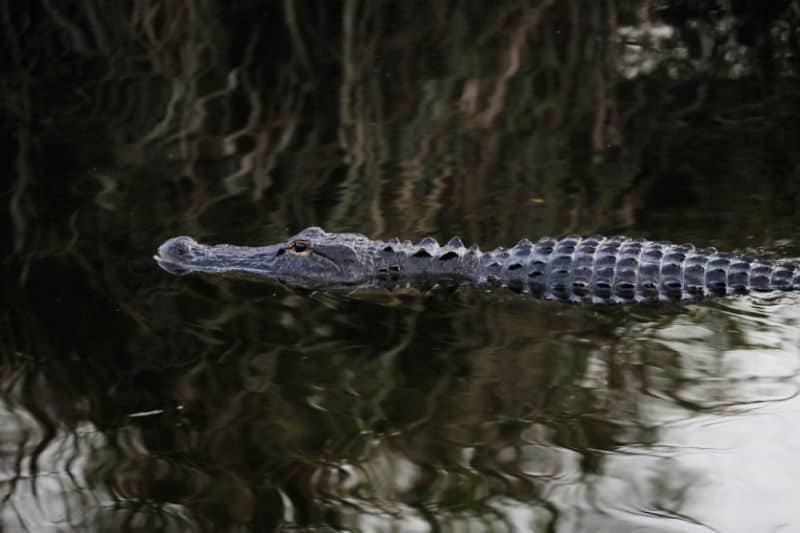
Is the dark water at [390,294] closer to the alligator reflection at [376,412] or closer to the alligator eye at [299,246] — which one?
the alligator reflection at [376,412]

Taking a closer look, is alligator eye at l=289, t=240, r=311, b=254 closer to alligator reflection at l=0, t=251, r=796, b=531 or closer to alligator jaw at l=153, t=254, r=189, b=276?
alligator reflection at l=0, t=251, r=796, b=531

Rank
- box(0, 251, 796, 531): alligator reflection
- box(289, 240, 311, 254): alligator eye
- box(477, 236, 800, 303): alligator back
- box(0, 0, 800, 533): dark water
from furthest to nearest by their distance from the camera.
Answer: box(289, 240, 311, 254): alligator eye < box(477, 236, 800, 303): alligator back < box(0, 0, 800, 533): dark water < box(0, 251, 796, 531): alligator reflection

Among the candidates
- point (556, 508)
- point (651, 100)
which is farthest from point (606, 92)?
point (556, 508)

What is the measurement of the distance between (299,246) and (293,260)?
3.9 inches

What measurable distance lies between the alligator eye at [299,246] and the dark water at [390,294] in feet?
0.95

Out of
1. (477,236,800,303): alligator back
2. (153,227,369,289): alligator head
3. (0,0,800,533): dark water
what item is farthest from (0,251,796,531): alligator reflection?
(153,227,369,289): alligator head

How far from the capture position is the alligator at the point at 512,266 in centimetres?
548

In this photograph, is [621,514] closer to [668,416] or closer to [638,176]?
[668,416]

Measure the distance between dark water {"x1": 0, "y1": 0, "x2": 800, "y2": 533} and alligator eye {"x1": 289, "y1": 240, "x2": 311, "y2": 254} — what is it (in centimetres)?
29

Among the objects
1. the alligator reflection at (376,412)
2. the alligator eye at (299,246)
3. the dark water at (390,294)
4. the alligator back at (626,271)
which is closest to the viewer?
the alligator reflection at (376,412)

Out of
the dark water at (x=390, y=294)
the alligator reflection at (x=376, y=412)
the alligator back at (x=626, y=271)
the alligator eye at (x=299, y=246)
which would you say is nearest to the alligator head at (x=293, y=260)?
the alligator eye at (x=299, y=246)

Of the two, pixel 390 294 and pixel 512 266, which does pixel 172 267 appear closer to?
pixel 390 294

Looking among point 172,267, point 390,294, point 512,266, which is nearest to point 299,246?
point 390,294

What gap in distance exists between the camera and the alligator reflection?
3928mm
